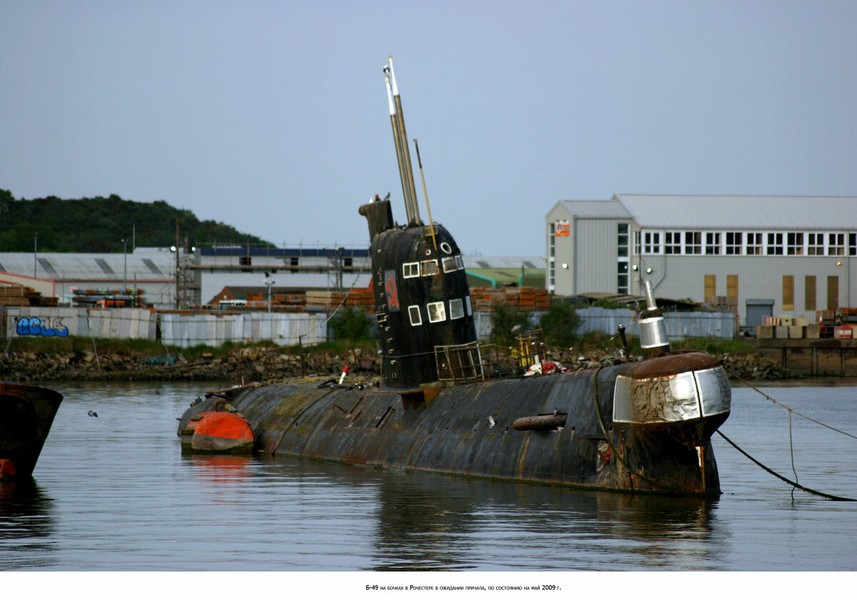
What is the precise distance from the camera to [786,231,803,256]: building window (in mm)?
93812

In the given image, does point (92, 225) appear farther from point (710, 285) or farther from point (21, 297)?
point (710, 285)

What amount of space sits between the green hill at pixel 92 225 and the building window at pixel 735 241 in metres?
45.0

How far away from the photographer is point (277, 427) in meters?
36.7

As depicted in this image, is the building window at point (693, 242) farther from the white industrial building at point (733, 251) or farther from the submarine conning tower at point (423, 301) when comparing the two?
the submarine conning tower at point (423, 301)

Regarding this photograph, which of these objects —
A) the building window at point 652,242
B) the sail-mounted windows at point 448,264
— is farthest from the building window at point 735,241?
the sail-mounted windows at point 448,264

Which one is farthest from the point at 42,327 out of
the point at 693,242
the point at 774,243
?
the point at 774,243

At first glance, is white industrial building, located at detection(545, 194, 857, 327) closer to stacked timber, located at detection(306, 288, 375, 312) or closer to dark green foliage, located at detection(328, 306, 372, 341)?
stacked timber, located at detection(306, 288, 375, 312)

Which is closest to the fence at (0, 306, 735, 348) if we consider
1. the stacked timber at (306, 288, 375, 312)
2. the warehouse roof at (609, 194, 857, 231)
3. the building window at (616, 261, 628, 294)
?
the stacked timber at (306, 288, 375, 312)

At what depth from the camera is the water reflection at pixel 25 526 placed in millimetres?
16500

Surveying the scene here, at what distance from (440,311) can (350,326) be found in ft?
195

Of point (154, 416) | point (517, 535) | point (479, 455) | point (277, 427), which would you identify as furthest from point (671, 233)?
point (517, 535)

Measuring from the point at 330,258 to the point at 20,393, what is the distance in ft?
329
